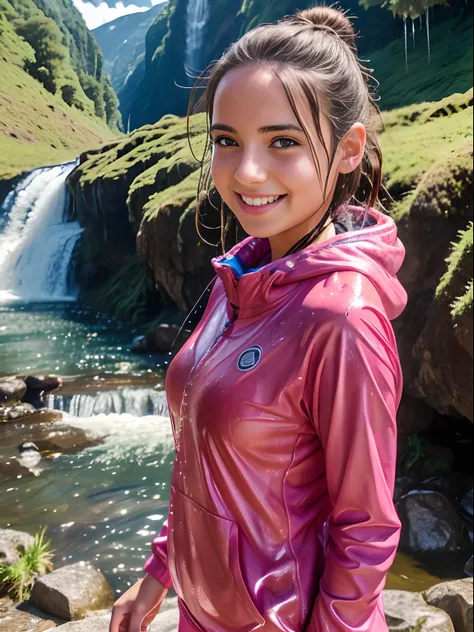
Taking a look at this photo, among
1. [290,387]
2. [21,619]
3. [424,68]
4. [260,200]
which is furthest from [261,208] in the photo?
[424,68]

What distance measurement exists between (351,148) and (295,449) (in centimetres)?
42

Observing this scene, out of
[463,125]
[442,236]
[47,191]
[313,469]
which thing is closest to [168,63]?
[47,191]

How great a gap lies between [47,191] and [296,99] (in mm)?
1259

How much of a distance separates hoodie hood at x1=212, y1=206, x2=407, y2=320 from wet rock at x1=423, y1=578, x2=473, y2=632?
2.53 m

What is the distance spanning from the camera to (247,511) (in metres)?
0.77

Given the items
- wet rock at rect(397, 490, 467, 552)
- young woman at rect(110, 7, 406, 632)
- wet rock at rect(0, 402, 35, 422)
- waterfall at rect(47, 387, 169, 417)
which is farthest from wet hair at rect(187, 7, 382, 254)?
wet rock at rect(397, 490, 467, 552)

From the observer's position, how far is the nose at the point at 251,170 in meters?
0.77

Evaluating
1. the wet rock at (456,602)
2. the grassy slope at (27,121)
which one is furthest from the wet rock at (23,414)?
the wet rock at (456,602)

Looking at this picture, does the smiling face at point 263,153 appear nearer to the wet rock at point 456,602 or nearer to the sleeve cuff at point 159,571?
the sleeve cuff at point 159,571

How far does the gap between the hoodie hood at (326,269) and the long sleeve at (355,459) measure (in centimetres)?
7

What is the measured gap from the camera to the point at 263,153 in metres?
0.79

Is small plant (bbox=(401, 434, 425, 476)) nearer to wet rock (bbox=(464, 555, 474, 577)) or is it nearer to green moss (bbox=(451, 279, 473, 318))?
wet rock (bbox=(464, 555, 474, 577))

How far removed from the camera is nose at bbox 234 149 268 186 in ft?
2.53

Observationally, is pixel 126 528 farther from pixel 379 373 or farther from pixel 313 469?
pixel 379 373
